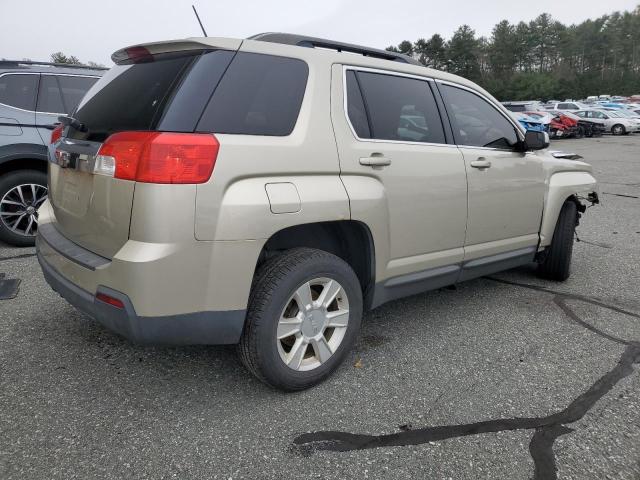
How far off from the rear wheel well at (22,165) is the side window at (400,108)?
→ 12.9 feet

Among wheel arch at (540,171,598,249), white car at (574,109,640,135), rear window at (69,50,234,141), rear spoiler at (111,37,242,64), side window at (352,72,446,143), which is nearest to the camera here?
rear window at (69,50,234,141)

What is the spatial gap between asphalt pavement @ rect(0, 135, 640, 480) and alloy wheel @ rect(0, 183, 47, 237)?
1.67 meters

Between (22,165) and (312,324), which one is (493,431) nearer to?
(312,324)

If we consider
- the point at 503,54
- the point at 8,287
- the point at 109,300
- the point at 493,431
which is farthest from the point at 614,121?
the point at 503,54

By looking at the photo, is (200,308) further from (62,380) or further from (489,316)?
(489,316)

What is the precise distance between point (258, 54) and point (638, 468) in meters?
2.56

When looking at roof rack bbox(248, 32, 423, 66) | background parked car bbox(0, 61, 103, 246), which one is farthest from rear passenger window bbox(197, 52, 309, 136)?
background parked car bbox(0, 61, 103, 246)

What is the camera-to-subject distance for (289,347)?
2736mm

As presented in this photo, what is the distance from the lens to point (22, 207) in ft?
17.3

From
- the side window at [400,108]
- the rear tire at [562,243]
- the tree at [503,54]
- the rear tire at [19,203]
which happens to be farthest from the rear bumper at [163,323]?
the tree at [503,54]

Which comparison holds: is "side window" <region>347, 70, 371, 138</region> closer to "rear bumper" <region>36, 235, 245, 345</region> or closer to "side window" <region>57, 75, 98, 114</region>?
"rear bumper" <region>36, 235, 245, 345</region>

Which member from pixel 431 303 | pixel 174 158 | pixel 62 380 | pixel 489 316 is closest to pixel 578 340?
pixel 489 316

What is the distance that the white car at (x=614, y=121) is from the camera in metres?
31.5

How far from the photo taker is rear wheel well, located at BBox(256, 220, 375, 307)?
2.65 m
